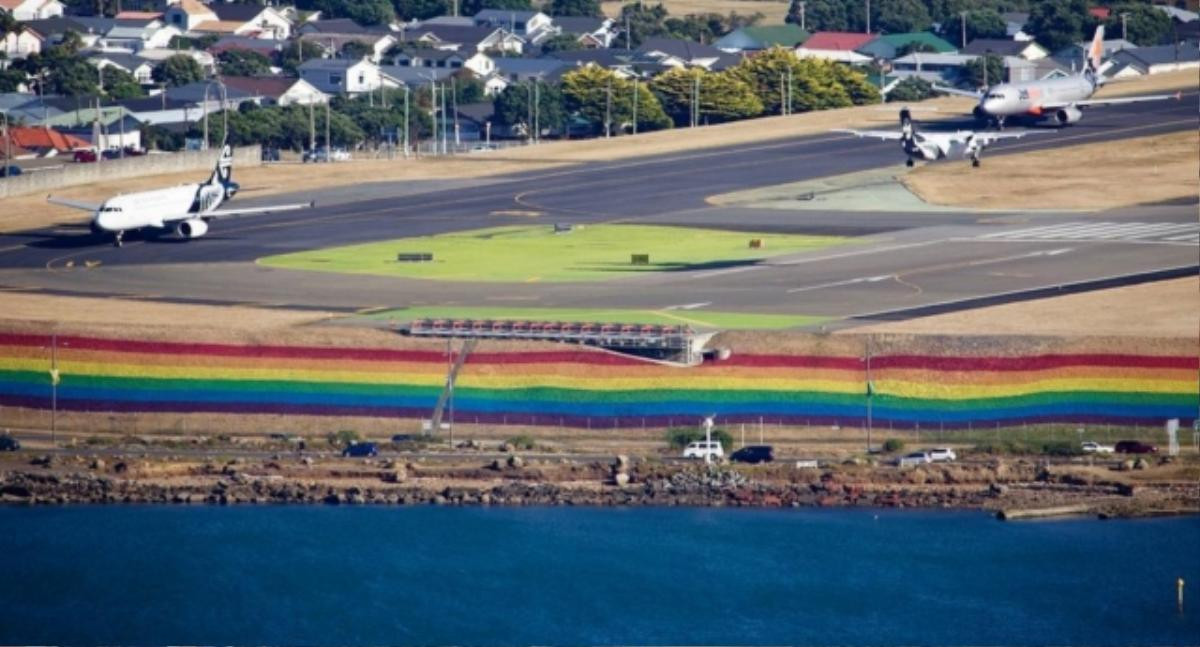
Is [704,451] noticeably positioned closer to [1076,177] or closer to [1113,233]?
[1113,233]

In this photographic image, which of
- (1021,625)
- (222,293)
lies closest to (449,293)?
(222,293)

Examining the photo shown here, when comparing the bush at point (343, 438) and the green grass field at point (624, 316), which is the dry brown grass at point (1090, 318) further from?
the bush at point (343, 438)

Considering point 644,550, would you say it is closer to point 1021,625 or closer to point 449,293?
point 1021,625

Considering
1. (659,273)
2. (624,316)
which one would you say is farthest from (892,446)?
(659,273)

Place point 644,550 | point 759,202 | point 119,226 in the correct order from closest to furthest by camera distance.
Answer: point 644,550 < point 119,226 < point 759,202

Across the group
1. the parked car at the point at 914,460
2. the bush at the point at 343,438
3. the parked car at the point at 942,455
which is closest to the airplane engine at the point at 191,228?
the bush at the point at 343,438

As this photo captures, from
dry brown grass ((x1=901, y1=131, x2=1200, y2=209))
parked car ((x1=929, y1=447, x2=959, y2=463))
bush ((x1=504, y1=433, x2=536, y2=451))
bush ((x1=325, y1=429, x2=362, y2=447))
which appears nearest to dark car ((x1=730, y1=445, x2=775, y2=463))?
parked car ((x1=929, y1=447, x2=959, y2=463))

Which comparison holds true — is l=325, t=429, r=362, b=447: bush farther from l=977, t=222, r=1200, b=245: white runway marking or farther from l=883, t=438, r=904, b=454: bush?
l=977, t=222, r=1200, b=245: white runway marking
